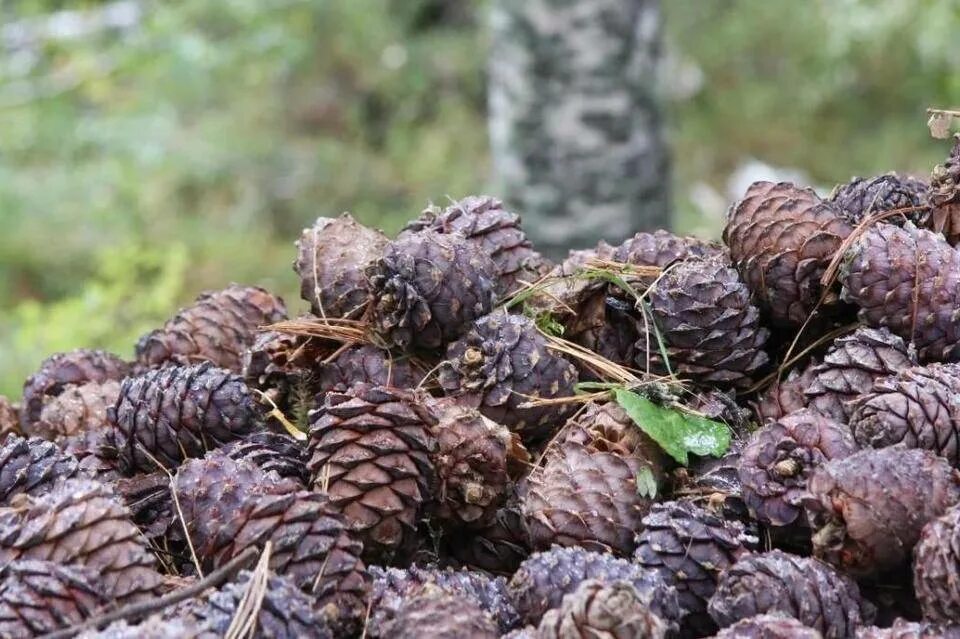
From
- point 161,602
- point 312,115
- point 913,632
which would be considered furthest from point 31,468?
point 312,115

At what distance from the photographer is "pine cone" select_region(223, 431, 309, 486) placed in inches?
54.2

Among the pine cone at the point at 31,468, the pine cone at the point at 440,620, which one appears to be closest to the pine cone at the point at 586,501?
the pine cone at the point at 440,620

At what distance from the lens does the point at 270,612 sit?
42.7 inches

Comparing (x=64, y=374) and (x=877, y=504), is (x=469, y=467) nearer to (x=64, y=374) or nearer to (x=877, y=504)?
(x=877, y=504)

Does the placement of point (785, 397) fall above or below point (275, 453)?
below

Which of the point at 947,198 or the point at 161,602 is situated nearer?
the point at 161,602

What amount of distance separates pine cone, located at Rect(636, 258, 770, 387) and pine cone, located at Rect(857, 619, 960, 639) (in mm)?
486

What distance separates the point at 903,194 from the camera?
1665 millimetres

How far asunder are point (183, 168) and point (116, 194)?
769 mm

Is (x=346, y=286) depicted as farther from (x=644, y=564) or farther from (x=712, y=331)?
(x=644, y=564)

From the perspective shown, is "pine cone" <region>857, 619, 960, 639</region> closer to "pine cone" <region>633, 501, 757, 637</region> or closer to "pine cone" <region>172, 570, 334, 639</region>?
"pine cone" <region>633, 501, 757, 637</region>

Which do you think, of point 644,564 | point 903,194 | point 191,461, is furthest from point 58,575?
point 903,194

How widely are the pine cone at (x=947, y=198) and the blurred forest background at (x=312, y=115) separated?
3.72m

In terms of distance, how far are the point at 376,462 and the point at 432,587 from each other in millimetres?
202
